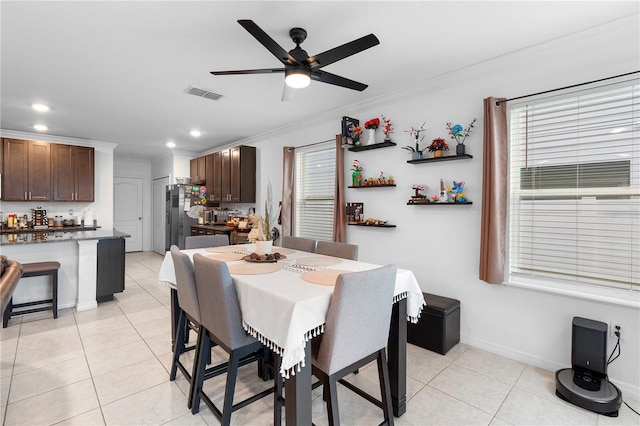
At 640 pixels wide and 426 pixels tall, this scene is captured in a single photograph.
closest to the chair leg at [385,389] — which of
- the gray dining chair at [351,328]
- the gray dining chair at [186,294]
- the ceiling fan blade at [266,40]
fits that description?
the gray dining chair at [351,328]

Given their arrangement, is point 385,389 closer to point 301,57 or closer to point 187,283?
point 187,283

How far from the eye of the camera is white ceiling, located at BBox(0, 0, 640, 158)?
2031 millimetres

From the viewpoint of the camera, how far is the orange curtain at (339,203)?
13.1 ft

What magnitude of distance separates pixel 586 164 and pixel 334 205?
252 cm

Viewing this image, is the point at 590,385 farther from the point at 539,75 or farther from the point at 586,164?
the point at 539,75

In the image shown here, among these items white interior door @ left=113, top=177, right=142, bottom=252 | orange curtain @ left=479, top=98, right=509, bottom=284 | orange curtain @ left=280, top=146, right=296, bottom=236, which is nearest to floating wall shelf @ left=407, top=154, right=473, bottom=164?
orange curtain @ left=479, top=98, right=509, bottom=284

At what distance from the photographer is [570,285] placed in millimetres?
2457

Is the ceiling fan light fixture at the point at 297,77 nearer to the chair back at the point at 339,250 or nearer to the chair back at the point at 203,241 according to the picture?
the chair back at the point at 339,250

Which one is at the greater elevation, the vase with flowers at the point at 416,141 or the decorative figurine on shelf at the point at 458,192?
the vase with flowers at the point at 416,141

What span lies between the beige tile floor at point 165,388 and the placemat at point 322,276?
0.88 metres

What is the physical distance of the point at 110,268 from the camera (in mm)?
4133

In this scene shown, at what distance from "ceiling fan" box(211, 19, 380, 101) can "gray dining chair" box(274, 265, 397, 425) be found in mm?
1319

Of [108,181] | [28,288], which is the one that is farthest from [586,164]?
[108,181]

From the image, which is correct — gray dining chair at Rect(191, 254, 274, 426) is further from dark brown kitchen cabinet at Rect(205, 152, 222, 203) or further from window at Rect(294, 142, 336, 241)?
dark brown kitchen cabinet at Rect(205, 152, 222, 203)
